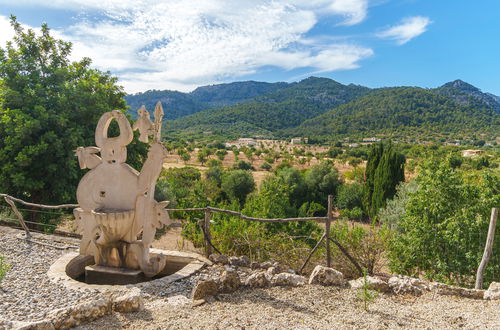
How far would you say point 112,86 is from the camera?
462 inches

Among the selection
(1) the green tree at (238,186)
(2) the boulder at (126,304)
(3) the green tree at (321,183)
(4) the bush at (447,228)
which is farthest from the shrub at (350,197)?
(2) the boulder at (126,304)

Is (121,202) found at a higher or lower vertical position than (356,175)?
higher

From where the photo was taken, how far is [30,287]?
4.86 metres

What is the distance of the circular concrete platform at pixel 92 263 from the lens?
491 centimetres

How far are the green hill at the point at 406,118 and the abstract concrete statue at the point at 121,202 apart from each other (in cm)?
7119

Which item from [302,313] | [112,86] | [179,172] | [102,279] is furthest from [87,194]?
[179,172]

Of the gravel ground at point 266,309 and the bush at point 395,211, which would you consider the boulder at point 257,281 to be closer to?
the gravel ground at point 266,309

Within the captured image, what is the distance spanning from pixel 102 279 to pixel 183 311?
2177mm

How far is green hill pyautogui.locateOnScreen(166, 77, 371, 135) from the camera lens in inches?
3937

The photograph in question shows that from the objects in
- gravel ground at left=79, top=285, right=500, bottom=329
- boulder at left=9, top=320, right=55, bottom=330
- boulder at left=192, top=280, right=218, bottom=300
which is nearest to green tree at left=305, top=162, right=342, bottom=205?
gravel ground at left=79, top=285, right=500, bottom=329

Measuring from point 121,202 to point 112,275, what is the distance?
116cm

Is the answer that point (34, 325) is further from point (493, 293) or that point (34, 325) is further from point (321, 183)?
point (321, 183)

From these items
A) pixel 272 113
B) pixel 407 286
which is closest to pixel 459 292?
pixel 407 286

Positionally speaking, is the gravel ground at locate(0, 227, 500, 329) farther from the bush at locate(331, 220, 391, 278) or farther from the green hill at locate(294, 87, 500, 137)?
the green hill at locate(294, 87, 500, 137)
